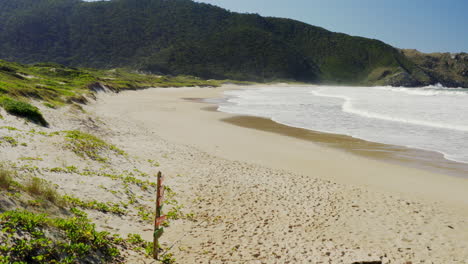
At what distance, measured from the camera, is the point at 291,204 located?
10133 mm

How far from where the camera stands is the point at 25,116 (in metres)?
15.6

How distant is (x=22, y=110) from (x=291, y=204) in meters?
13.6

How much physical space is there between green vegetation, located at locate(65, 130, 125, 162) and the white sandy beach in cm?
67

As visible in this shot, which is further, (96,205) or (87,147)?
(87,147)

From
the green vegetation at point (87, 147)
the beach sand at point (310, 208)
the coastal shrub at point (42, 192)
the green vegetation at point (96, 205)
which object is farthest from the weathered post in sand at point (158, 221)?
the green vegetation at point (87, 147)

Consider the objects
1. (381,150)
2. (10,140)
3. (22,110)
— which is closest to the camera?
(10,140)

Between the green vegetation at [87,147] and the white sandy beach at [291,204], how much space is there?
2.19 feet

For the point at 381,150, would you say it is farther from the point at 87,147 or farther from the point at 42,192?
the point at 42,192

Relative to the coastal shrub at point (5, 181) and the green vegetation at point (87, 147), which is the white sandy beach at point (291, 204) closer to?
the green vegetation at point (87, 147)

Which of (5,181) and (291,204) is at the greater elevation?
(5,181)

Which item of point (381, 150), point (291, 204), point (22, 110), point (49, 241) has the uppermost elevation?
point (22, 110)

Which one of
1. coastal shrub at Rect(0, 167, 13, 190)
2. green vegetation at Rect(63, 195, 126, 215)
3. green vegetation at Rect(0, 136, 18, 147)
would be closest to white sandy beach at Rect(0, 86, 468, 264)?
green vegetation at Rect(63, 195, 126, 215)

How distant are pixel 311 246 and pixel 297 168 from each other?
6.97 m

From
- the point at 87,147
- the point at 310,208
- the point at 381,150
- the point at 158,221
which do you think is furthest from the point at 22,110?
the point at 381,150
